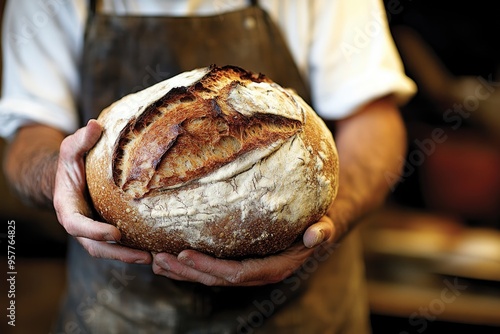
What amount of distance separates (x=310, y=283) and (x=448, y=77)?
2.09 meters

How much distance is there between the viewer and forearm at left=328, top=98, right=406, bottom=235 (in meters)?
1.66

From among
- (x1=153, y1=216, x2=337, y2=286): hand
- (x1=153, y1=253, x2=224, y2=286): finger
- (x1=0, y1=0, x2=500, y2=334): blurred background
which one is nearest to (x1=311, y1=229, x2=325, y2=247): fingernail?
(x1=153, y1=216, x2=337, y2=286): hand

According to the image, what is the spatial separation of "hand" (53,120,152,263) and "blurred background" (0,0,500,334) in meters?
1.55

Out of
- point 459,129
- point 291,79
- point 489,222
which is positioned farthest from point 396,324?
point 291,79

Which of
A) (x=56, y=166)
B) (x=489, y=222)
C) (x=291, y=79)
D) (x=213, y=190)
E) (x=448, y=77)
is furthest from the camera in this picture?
(x=448, y=77)

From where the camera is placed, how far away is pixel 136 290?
1603 millimetres

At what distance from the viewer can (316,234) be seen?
1.22 m

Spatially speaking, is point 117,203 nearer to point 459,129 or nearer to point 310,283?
point 310,283

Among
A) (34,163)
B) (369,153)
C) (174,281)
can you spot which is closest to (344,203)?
(369,153)

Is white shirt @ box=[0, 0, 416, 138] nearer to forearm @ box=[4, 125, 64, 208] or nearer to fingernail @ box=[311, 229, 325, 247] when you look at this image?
forearm @ box=[4, 125, 64, 208]

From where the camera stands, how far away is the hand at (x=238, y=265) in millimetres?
1211

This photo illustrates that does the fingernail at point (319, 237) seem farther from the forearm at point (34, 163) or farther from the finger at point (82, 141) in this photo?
the forearm at point (34, 163)

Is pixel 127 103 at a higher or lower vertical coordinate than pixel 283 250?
higher

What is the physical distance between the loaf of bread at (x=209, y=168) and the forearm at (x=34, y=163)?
0.82 feet
